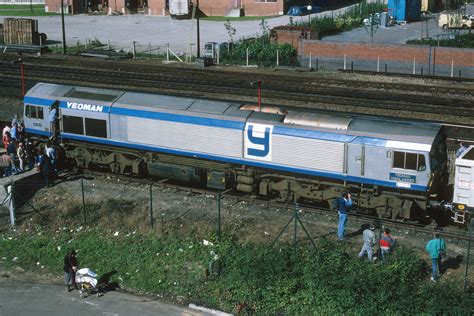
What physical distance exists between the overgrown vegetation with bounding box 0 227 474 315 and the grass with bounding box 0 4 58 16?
76.3 meters

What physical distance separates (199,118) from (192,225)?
4252mm

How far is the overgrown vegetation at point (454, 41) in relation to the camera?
172 ft

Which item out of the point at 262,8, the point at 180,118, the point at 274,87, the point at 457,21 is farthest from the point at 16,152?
the point at 262,8

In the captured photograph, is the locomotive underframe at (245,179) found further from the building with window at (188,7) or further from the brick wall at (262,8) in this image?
the building with window at (188,7)

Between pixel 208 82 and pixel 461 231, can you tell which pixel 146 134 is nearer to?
pixel 461 231

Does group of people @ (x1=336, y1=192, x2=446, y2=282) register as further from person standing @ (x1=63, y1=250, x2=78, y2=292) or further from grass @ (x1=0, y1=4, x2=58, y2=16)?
grass @ (x1=0, y1=4, x2=58, y2=16)

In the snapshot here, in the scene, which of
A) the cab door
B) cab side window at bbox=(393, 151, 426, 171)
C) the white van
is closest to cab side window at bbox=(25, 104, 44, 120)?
the cab door

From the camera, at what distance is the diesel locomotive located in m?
22.7

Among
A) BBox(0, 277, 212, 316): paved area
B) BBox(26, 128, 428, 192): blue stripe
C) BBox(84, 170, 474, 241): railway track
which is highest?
BBox(26, 128, 428, 192): blue stripe

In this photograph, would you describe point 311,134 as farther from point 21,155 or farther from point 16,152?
point 16,152

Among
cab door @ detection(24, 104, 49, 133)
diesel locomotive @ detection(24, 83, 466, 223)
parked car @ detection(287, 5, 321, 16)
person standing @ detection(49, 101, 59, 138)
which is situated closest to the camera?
diesel locomotive @ detection(24, 83, 466, 223)

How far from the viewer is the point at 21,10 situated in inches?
3959

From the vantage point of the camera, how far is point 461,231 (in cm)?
2236

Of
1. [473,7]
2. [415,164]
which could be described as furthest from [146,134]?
[473,7]
